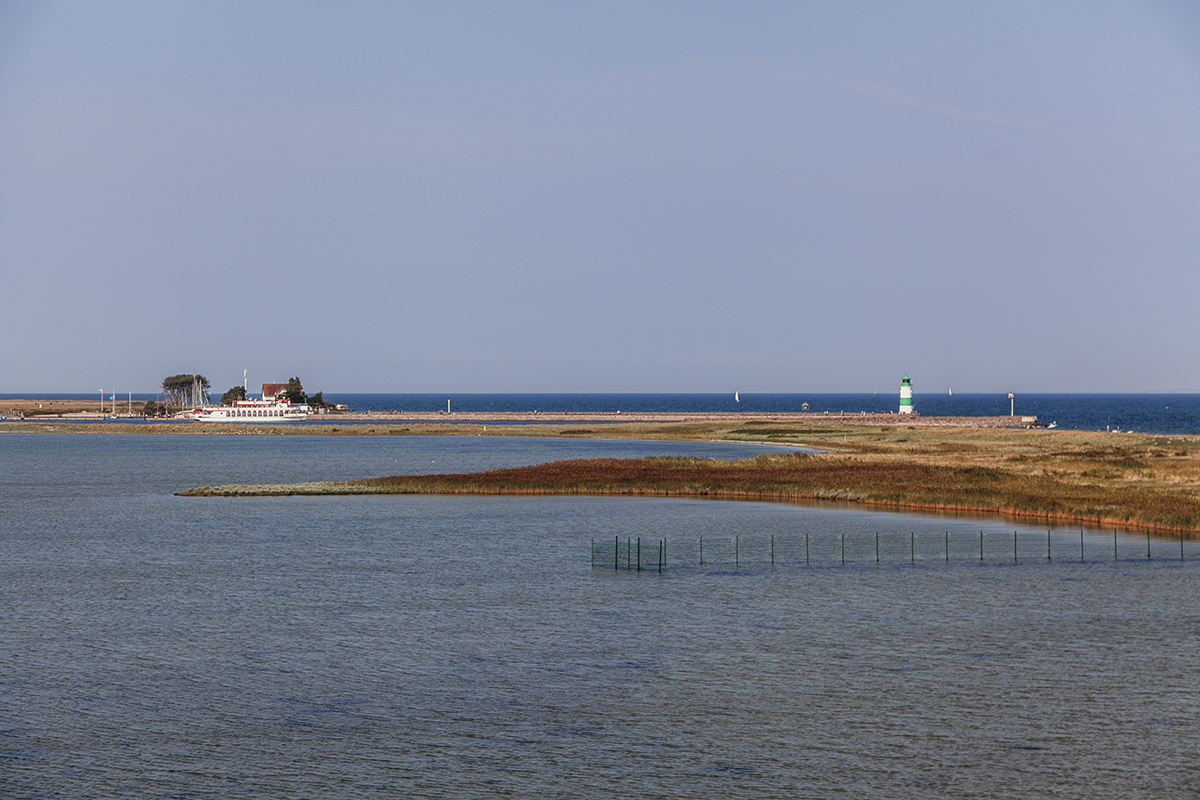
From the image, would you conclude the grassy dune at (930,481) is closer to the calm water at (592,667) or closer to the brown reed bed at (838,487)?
the brown reed bed at (838,487)

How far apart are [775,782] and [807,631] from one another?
1554cm

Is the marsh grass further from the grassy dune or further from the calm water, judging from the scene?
the calm water

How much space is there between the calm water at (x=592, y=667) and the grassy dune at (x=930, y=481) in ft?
35.0

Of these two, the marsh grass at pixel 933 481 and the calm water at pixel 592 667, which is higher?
the marsh grass at pixel 933 481

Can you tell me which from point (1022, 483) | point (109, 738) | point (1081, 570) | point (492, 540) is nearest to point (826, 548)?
point (1081, 570)

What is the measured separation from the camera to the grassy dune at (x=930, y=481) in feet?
241

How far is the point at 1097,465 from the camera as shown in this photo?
94.7 meters

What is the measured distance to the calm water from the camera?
83.6ft

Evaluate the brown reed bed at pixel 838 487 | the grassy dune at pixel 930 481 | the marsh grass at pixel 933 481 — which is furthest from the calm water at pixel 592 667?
the grassy dune at pixel 930 481

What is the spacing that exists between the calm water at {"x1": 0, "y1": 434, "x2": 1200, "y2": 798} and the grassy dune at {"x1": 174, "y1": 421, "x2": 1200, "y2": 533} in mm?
10670

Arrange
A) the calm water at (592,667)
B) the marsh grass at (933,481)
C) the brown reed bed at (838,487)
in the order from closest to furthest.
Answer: the calm water at (592,667) < the brown reed bed at (838,487) < the marsh grass at (933,481)

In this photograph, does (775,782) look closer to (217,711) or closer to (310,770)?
(310,770)

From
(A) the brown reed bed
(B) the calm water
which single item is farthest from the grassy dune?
(B) the calm water

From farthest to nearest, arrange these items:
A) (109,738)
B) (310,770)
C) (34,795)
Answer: (109,738)
(310,770)
(34,795)
